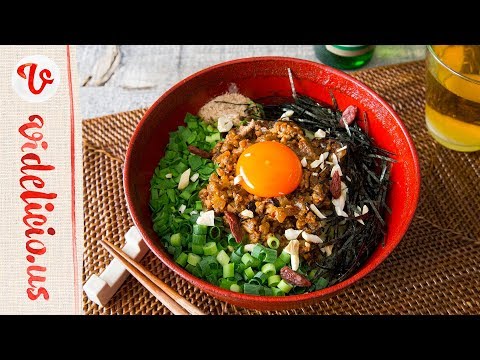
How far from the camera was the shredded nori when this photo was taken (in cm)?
240

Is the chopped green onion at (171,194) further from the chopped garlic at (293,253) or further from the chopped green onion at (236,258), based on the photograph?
the chopped garlic at (293,253)

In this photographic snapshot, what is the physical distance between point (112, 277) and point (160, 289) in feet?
0.76

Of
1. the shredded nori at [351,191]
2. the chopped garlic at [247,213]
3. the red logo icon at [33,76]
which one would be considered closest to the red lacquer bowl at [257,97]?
the shredded nori at [351,191]

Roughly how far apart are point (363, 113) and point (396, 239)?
71cm

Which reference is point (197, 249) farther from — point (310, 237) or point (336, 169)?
point (336, 169)

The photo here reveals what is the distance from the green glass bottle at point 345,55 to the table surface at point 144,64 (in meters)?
0.10

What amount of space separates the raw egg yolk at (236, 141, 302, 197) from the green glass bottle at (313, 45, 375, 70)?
50.0 inches

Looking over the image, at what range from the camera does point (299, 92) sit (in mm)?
2809

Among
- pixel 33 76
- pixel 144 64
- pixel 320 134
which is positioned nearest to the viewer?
pixel 33 76

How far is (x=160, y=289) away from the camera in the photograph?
8.16ft

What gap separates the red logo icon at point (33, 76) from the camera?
6.75 ft

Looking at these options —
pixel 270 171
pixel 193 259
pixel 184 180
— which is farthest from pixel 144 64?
pixel 193 259

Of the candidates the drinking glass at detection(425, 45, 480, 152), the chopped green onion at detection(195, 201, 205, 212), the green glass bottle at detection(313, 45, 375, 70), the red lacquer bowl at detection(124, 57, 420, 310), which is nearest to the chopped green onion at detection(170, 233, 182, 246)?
the red lacquer bowl at detection(124, 57, 420, 310)

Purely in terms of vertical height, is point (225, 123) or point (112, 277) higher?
point (225, 123)
